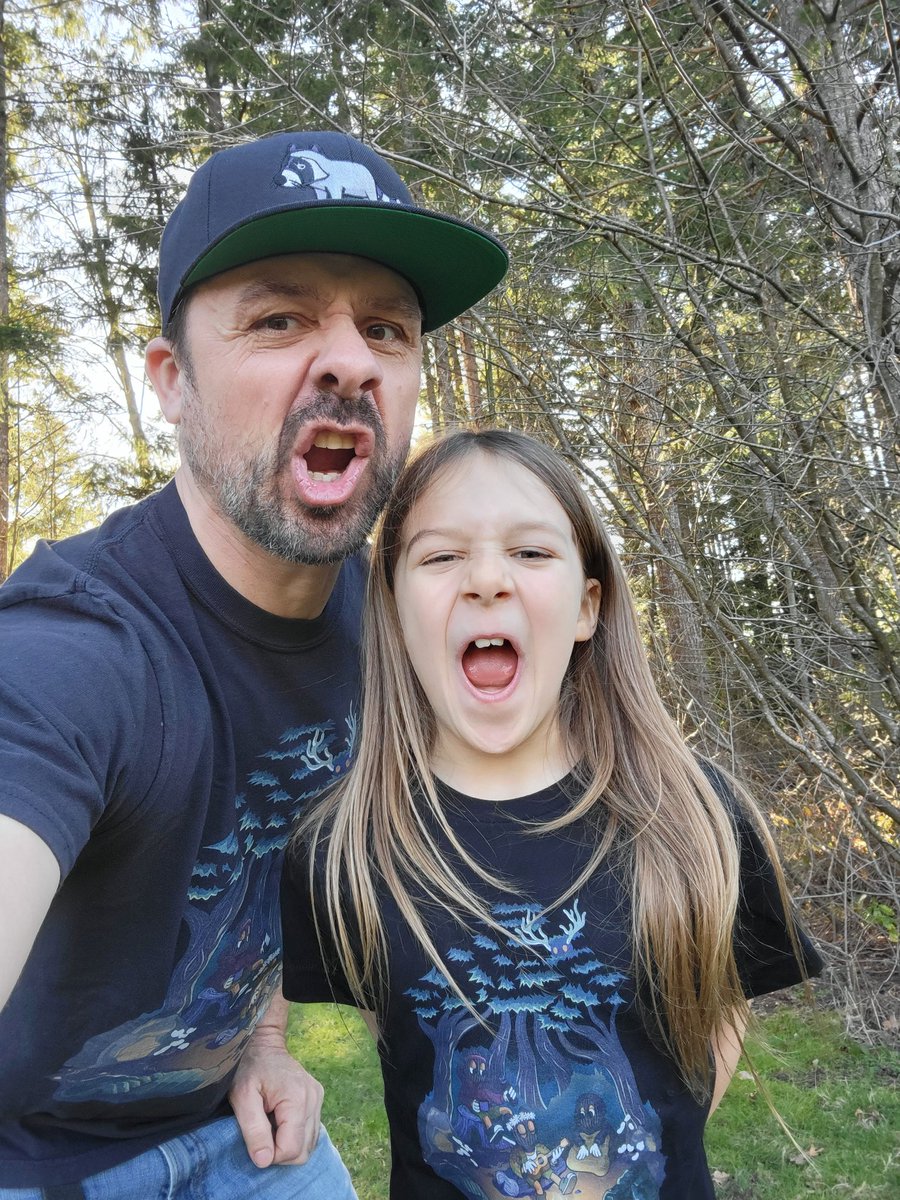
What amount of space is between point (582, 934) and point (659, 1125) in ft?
1.12

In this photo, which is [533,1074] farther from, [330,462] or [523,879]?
[330,462]

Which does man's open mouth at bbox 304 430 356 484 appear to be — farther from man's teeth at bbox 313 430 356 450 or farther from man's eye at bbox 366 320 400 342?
man's eye at bbox 366 320 400 342

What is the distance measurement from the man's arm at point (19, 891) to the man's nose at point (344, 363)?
1.02 metres

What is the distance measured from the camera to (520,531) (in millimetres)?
1915

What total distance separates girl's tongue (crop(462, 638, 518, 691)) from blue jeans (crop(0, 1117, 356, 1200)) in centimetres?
123

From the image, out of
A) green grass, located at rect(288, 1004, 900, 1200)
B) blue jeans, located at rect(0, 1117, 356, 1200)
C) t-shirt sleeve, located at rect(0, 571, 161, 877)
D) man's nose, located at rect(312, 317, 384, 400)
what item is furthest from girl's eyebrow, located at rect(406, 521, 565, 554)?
green grass, located at rect(288, 1004, 900, 1200)

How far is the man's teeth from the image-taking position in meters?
1.90

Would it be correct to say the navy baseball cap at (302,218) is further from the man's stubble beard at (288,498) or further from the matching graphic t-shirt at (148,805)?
the matching graphic t-shirt at (148,805)

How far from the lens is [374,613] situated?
2.19 metres

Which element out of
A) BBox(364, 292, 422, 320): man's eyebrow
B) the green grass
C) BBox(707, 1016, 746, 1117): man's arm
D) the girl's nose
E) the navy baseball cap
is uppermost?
the navy baseball cap

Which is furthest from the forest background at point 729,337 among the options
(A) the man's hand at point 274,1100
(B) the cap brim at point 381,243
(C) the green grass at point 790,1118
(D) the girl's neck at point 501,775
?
(A) the man's hand at point 274,1100

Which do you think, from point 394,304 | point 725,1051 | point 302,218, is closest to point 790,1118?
point 725,1051

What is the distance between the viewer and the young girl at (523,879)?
1679mm

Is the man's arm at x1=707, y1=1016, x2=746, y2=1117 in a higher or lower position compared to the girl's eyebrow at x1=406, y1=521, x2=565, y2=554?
lower
